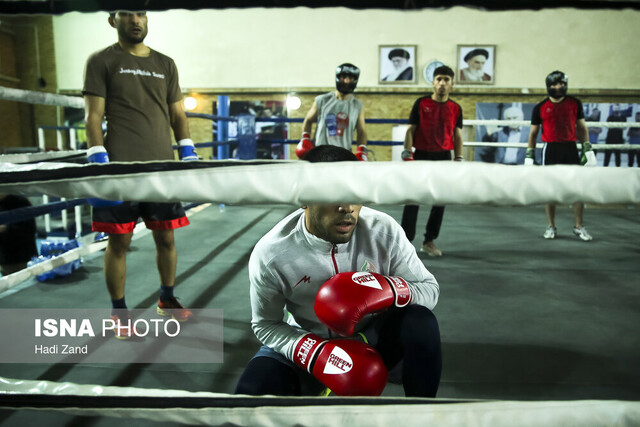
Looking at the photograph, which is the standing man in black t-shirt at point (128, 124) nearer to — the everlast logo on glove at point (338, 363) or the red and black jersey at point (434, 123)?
the everlast logo on glove at point (338, 363)

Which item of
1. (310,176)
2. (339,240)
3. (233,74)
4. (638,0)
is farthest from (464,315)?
(233,74)

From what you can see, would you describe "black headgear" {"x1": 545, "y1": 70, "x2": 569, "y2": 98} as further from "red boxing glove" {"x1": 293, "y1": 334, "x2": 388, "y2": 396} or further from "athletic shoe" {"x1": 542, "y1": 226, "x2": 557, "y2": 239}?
"red boxing glove" {"x1": 293, "y1": 334, "x2": 388, "y2": 396}

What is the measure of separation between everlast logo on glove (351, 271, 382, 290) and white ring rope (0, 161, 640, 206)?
0.47m

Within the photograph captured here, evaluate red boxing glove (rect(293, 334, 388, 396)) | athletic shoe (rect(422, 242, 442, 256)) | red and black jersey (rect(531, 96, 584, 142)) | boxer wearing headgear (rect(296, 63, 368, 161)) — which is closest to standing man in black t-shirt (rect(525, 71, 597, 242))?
red and black jersey (rect(531, 96, 584, 142))

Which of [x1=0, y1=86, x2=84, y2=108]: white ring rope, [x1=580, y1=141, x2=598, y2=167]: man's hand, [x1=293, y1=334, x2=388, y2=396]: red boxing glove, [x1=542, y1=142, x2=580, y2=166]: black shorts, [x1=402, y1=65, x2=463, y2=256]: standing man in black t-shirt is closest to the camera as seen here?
[x1=293, y1=334, x2=388, y2=396]: red boxing glove

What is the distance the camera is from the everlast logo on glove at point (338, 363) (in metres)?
0.79

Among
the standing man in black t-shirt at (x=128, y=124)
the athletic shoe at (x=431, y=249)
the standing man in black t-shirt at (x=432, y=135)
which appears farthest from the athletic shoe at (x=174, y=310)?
the athletic shoe at (x=431, y=249)

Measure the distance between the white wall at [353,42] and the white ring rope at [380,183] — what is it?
6053mm

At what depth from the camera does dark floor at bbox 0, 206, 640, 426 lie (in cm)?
119

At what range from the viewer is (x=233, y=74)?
260 inches

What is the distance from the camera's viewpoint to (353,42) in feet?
20.9

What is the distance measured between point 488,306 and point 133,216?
1.45 meters

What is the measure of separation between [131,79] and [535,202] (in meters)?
1.41

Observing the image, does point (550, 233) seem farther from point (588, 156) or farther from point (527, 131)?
point (527, 131)
